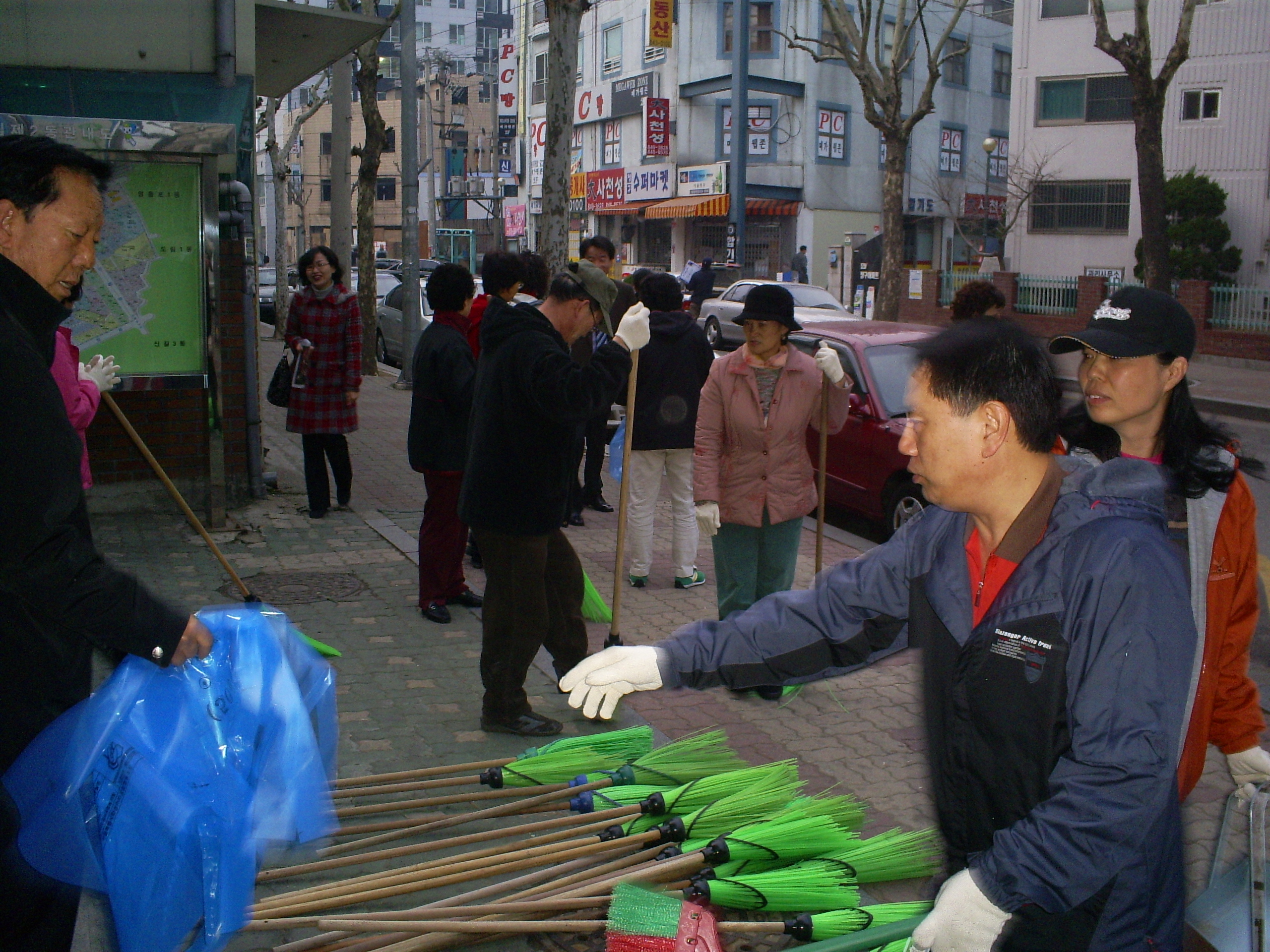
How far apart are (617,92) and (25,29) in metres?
39.8

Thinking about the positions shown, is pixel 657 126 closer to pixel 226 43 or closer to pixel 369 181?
pixel 369 181

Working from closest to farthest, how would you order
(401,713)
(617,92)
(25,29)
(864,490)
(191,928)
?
(191,928), (401,713), (25,29), (864,490), (617,92)

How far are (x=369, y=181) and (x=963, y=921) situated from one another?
18254 millimetres

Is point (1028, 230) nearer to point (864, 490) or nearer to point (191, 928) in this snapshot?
point (864, 490)

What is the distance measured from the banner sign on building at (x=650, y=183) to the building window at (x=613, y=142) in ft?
5.60

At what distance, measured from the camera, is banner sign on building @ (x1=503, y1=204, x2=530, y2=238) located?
54.7 meters

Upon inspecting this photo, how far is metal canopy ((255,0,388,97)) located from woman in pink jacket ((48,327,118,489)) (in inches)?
185

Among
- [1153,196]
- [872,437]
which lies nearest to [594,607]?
[872,437]

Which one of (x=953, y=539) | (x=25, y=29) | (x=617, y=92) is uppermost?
(x=617, y=92)

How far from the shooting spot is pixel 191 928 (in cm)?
256

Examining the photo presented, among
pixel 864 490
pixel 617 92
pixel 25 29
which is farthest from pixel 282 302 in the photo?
pixel 617 92

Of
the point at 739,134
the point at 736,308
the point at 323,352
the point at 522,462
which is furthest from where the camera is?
the point at 739,134

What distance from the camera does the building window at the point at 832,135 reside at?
135 feet

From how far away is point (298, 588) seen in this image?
7.07 metres
